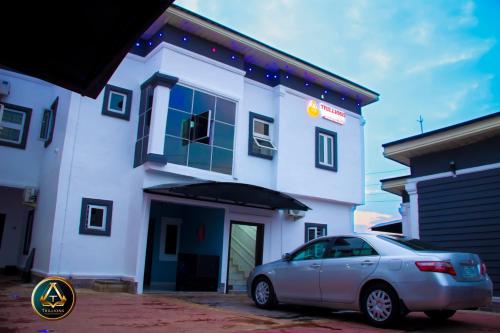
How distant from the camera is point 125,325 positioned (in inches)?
235

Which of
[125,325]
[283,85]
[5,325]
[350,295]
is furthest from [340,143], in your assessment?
[5,325]

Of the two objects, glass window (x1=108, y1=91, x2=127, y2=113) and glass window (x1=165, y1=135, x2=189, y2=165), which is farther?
glass window (x1=108, y1=91, x2=127, y2=113)

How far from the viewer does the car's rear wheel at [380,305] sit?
20.8 ft

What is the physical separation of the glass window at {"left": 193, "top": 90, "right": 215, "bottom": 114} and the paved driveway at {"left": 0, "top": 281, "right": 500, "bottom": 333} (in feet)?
18.0

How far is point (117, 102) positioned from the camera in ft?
39.8

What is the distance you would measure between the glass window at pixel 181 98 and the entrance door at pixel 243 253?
3792 millimetres

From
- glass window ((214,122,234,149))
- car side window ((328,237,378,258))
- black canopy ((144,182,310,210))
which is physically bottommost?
car side window ((328,237,378,258))

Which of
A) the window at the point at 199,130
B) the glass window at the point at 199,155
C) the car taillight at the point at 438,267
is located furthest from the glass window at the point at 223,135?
the car taillight at the point at 438,267

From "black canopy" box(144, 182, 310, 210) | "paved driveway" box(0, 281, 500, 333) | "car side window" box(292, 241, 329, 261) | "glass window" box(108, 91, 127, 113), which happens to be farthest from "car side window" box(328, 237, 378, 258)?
"glass window" box(108, 91, 127, 113)

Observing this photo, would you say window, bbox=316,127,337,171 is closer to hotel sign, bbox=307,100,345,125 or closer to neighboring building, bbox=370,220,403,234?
hotel sign, bbox=307,100,345,125

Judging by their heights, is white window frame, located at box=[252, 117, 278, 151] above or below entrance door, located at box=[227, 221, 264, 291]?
above

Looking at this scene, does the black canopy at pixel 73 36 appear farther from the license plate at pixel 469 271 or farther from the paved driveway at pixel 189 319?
the license plate at pixel 469 271

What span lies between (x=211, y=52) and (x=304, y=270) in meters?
7.52

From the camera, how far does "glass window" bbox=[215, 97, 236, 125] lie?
12.7 m
